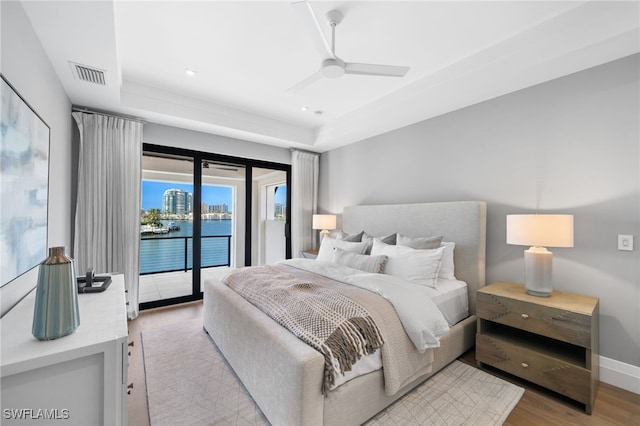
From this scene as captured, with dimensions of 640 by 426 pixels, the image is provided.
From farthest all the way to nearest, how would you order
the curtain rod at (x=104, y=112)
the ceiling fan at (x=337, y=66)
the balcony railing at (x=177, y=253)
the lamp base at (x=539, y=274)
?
the balcony railing at (x=177, y=253)
the curtain rod at (x=104, y=112)
the lamp base at (x=539, y=274)
the ceiling fan at (x=337, y=66)

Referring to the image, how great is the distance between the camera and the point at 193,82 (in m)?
3.13

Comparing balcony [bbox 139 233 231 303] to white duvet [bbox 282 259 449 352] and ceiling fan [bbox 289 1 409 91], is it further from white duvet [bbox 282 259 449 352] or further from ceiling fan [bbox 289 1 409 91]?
ceiling fan [bbox 289 1 409 91]

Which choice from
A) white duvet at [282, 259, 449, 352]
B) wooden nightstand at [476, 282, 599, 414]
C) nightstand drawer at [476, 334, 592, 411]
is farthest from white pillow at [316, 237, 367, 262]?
nightstand drawer at [476, 334, 592, 411]

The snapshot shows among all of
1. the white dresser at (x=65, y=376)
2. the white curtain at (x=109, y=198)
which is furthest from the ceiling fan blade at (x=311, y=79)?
the white curtain at (x=109, y=198)

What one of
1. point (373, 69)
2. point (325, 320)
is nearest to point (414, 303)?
point (325, 320)

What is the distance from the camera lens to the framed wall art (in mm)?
1219

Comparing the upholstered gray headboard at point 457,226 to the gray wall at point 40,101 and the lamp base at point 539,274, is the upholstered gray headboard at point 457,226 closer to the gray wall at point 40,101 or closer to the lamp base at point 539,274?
the lamp base at point 539,274

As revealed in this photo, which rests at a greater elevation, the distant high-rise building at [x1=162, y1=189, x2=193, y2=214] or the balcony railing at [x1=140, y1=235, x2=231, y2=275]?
the distant high-rise building at [x1=162, y1=189, x2=193, y2=214]

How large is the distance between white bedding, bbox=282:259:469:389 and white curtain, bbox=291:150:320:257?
6.76 ft

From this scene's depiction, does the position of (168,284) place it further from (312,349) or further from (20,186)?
→ (312,349)

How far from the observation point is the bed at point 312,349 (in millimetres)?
1471

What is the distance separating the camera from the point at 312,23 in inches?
68.6

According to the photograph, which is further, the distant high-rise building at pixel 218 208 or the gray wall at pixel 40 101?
the distant high-rise building at pixel 218 208

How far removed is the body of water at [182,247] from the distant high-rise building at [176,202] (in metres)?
0.17
